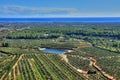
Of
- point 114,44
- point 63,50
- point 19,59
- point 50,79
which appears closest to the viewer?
point 50,79

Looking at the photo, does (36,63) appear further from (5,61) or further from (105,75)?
(105,75)

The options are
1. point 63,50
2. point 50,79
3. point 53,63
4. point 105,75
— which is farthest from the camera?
point 63,50

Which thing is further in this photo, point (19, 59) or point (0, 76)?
point (19, 59)

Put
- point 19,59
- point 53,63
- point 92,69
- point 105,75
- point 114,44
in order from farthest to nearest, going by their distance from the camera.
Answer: point 114,44, point 19,59, point 53,63, point 92,69, point 105,75

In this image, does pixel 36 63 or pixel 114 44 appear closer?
pixel 36 63

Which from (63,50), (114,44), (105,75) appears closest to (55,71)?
(105,75)

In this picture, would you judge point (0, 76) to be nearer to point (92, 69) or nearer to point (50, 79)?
point (50, 79)

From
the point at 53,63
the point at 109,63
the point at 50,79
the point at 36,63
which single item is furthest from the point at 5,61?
the point at 109,63

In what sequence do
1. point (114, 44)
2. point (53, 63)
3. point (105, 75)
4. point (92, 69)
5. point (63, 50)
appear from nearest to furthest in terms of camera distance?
point (105, 75)
point (92, 69)
point (53, 63)
point (63, 50)
point (114, 44)

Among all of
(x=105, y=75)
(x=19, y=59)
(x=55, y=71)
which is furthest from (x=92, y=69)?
(x=19, y=59)
